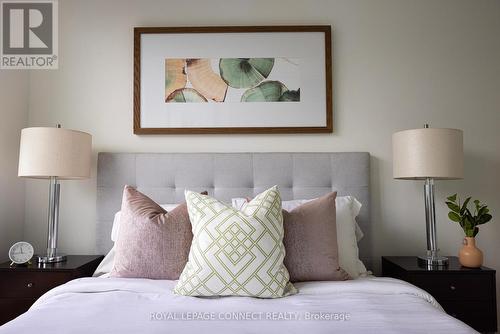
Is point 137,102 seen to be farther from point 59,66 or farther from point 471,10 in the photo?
point 471,10

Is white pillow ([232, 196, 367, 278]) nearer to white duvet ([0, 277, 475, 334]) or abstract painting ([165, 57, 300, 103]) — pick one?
white duvet ([0, 277, 475, 334])

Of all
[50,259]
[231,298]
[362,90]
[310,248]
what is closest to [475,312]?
[310,248]

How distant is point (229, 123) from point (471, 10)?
1.89m

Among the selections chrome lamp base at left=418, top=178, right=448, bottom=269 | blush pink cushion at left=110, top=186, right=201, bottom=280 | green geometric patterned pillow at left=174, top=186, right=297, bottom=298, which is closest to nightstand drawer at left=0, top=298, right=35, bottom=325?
blush pink cushion at left=110, top=186, right=201, bottom=280

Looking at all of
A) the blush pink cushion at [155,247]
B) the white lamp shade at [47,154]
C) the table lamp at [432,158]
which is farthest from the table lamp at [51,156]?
the table lamp at [432,158]

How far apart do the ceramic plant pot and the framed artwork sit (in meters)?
1.15

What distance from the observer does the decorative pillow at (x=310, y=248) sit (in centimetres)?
170

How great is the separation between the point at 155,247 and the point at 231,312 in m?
0.61

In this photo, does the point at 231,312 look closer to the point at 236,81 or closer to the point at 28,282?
the point at 28,282

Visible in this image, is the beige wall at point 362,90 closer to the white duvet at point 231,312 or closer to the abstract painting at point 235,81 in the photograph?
the abstract painting at point 235,81

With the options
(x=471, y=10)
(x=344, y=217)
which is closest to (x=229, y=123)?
(x=344, y=217)

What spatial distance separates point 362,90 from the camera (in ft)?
8.22

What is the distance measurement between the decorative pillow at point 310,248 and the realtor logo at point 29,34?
6.83 feet

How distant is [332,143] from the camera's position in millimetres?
2492
